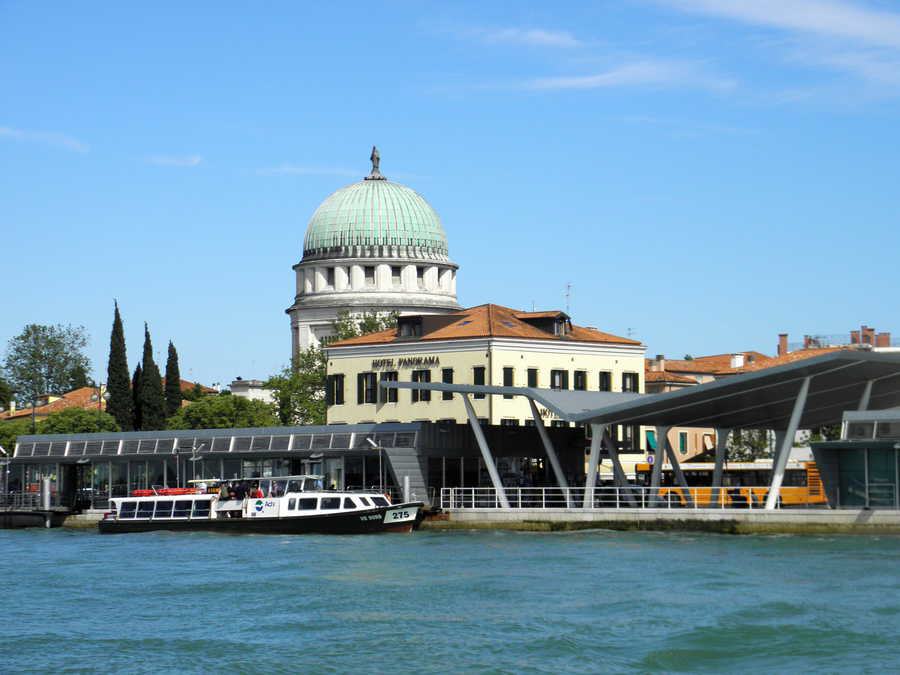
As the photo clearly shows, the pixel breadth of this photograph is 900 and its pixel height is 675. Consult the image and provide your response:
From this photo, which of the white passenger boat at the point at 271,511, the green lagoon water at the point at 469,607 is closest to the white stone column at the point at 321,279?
the white passenger boat at the point at 271,511

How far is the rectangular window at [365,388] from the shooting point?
79312 millimetres

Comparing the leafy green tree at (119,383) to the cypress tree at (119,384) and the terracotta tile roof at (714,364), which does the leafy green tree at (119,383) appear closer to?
the cypress tree at (119,384)

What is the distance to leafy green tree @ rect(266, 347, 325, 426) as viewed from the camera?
93.4m

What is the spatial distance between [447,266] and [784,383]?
6625 cm

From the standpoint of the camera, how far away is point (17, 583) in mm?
42875

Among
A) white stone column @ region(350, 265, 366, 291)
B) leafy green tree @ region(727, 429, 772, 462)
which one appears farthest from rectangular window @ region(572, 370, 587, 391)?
white stone column @ region(350, 265, 366, 291)

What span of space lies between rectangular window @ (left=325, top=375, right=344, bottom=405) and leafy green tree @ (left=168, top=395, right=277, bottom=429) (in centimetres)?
1666

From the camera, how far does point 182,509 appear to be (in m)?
59.4

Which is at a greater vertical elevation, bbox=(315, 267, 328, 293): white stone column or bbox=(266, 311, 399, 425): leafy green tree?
bbox=(315, 267, 328, 293): white stone column

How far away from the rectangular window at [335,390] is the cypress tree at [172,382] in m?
30.1

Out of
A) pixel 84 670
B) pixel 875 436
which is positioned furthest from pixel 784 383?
pixel 84 670

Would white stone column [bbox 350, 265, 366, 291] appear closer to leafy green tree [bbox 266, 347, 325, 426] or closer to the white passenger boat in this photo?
leafy green tree [bbox 266, 347, 325, 426]

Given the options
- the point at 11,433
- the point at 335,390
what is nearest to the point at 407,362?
the point at 335,390

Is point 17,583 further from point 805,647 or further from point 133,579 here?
point 805,647
